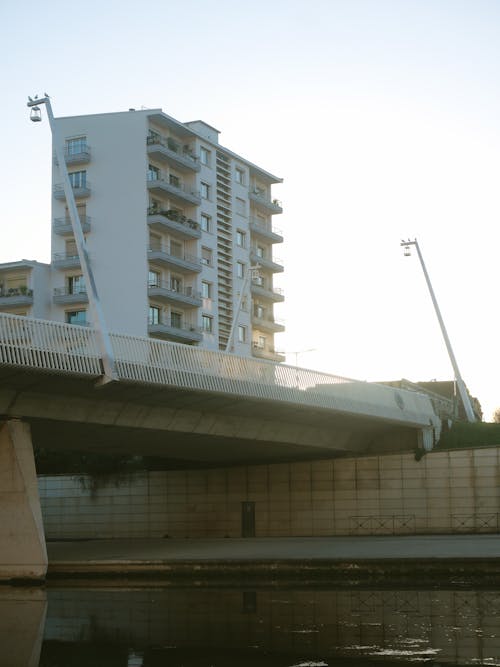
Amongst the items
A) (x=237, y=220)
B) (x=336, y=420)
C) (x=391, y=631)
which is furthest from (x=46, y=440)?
(x=237, y=220)

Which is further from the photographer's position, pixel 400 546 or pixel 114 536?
pixel 114 536

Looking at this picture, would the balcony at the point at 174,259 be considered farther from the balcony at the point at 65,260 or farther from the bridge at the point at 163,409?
the bridge at the point at 163,409

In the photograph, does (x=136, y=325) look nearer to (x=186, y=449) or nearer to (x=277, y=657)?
(x=186, y=449)

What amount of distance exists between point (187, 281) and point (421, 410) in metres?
31.4

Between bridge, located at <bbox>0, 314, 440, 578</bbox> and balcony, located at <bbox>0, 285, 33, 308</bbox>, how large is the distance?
27828 millimetres

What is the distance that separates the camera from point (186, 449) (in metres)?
44.7

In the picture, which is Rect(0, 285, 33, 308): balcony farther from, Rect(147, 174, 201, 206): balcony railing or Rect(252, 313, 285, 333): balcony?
Rect(252, 313, 285, 333): balcony

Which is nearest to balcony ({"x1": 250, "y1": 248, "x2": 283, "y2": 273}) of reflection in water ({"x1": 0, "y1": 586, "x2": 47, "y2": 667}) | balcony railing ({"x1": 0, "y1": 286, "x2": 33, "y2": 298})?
balcony railing ({"x1": 0, "y1": 286, "x2": 33, "y2": 298})

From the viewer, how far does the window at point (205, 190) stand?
262 feet

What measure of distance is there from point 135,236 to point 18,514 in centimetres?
4401

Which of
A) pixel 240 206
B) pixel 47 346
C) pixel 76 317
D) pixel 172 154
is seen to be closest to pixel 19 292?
pixel 76 317

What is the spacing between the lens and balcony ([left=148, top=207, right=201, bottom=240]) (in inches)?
2886

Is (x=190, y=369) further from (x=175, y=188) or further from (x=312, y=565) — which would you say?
(x=175, y=188)

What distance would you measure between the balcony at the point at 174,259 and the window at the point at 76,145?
8.55m
